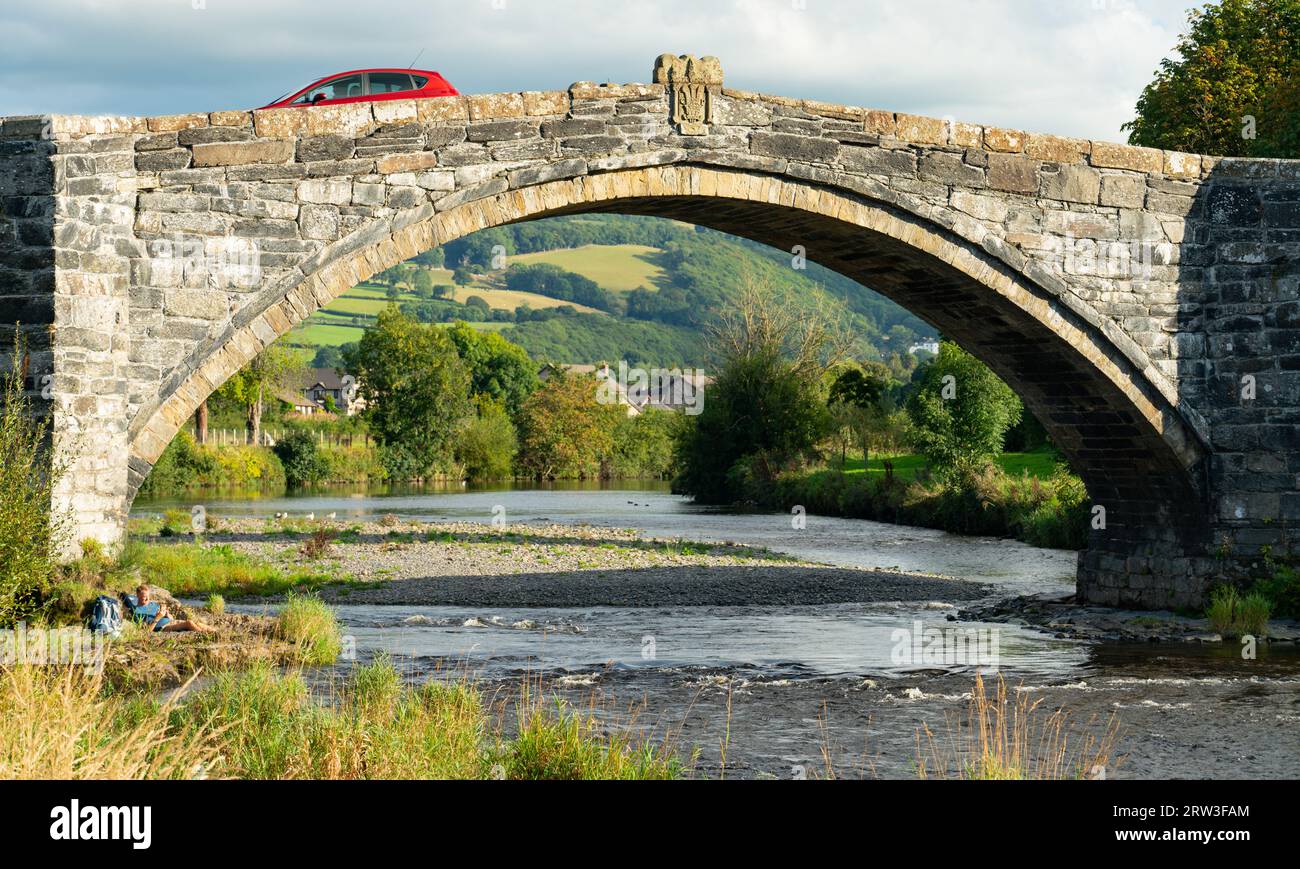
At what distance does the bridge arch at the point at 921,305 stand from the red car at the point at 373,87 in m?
1.66

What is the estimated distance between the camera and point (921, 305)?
15008mm

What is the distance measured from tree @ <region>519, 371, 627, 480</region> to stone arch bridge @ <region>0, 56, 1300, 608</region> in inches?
2096

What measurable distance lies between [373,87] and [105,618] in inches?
217

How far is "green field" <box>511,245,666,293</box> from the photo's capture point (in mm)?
174750

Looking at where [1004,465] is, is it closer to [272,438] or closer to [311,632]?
[311,632]

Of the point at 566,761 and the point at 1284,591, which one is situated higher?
the point at 1284,591

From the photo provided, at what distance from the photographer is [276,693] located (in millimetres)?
8344

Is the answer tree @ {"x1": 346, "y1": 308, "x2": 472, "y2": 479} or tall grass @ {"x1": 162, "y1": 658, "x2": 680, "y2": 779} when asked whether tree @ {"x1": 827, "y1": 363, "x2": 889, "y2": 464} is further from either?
tall grass @ {"x1": 162, "y1": 658, "x2": 680, "y2": 779}

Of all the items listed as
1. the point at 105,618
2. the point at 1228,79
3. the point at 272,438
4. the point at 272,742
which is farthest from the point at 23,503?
the point at 272,438

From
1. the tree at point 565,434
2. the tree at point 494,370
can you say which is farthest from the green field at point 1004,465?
the tree at point 494,370

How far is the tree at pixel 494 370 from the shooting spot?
79188 millimetres

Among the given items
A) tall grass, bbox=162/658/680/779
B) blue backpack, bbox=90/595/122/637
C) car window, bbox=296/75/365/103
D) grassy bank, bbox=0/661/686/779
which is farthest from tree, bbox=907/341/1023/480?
grassy bank, bbox=0/661/686/779

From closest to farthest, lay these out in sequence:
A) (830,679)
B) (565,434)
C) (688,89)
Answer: (830,679) < (688,89) < (565,434)
